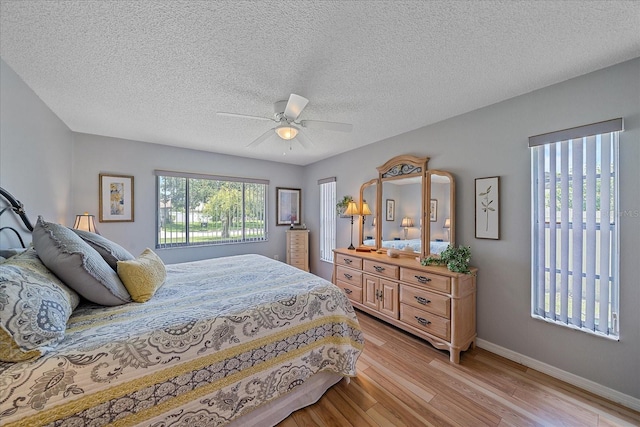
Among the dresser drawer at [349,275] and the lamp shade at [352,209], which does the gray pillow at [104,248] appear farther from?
the lamp shade at [352,209]

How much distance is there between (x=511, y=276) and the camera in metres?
2.28

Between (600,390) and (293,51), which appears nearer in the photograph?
(293,51)

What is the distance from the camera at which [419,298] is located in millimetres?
2512

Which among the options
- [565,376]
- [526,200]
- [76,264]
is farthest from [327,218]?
[76,264]

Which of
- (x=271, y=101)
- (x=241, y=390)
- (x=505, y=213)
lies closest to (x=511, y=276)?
(x=505, y=213)

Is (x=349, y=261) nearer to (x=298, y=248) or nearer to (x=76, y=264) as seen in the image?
(x=298, y=248)

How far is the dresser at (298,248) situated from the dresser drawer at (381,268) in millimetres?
1930

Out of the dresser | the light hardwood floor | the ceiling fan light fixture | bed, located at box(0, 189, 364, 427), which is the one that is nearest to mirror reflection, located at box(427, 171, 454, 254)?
the light hardwood floor

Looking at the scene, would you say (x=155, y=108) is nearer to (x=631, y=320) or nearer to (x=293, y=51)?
(x=293, y=51)

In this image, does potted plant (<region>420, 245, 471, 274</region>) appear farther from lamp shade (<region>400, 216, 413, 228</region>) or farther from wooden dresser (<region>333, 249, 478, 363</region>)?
lamp shade (<region>400, 216, 413, 228</region>)

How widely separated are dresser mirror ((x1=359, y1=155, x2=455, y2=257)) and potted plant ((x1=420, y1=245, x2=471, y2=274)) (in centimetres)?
21

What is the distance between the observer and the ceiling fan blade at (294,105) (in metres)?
1.83

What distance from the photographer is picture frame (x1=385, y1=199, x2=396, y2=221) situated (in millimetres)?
3322

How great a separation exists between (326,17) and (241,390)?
7.29 feet
